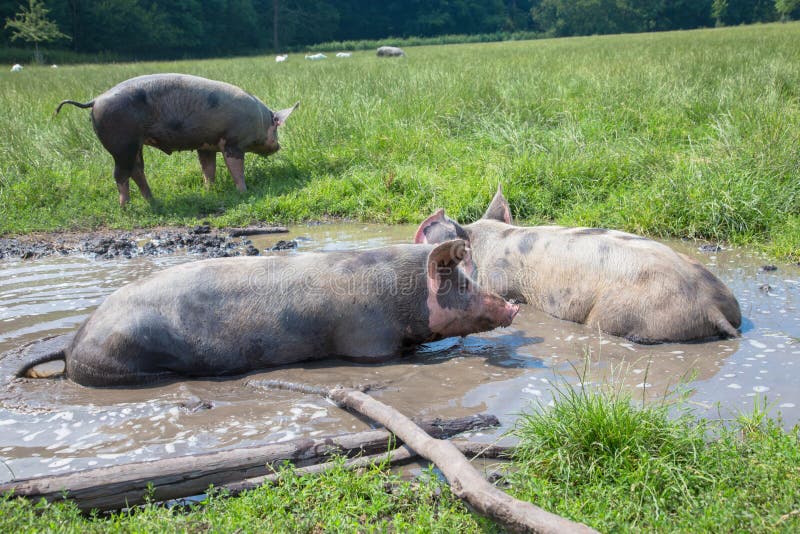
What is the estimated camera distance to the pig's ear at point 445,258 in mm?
4750

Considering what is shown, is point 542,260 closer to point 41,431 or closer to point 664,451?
point 664,451

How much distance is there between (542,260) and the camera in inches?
223

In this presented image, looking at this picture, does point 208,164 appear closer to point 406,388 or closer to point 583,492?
point 406,388

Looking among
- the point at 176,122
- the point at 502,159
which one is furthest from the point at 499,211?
the point at 176,122

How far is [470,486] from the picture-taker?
8.97 feet

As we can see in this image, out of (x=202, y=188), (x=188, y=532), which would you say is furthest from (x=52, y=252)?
(x=188, y=532)

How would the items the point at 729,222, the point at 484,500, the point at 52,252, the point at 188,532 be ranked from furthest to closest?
1. the point at 52,252
2. the point at 729,222
3. the point at 188,532
4. the point at 484,500

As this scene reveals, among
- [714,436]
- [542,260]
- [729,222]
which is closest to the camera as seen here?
[714,436]

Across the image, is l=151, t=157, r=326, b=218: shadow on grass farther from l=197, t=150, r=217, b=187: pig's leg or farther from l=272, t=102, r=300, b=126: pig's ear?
l=272, t=102, r=300, b=126: pig's ear

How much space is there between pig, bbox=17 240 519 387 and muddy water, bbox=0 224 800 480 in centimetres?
12

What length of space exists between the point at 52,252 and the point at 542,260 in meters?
5.07

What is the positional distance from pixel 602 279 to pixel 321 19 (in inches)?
2581

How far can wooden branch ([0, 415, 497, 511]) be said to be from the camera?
2.94 m

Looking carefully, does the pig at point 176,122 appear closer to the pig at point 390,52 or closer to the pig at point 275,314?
the pig at point 275,314
